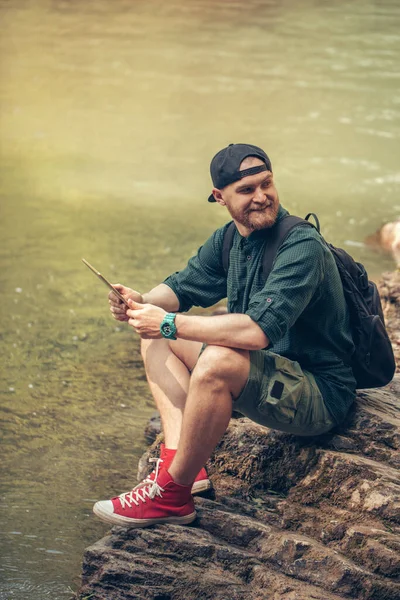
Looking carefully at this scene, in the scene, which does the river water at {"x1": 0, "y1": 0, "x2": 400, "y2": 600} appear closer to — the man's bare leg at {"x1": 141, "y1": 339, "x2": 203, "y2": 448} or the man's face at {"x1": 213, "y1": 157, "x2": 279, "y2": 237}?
the man's bare leg at {"x1": 141, "y1": 339, "x2": 203, "y2": 448}

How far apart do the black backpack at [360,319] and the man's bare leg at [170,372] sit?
1.88ft

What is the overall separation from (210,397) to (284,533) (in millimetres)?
728

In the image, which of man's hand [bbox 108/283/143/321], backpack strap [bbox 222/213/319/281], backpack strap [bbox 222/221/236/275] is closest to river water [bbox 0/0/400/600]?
man's hand [bbox 108/283/143/321]

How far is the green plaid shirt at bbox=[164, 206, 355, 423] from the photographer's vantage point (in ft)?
12.1

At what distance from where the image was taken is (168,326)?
3773 millimetres

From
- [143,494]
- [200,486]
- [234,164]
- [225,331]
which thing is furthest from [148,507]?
[234,164]

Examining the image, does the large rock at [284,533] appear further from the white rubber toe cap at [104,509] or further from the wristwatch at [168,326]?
the wristwatch at [168,326]

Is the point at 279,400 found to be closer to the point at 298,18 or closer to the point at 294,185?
the point at 294,185

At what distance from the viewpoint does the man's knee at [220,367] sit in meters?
3.63

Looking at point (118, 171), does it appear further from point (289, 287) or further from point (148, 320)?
point (289, 287)

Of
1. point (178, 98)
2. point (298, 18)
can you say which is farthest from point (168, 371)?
point (298, 18)

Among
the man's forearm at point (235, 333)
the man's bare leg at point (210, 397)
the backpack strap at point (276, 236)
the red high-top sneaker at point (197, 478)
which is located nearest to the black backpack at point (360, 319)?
the backpack strap at point (276, 236)

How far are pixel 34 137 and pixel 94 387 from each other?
29.6 feet

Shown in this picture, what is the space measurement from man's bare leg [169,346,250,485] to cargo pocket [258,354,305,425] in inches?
5.0
